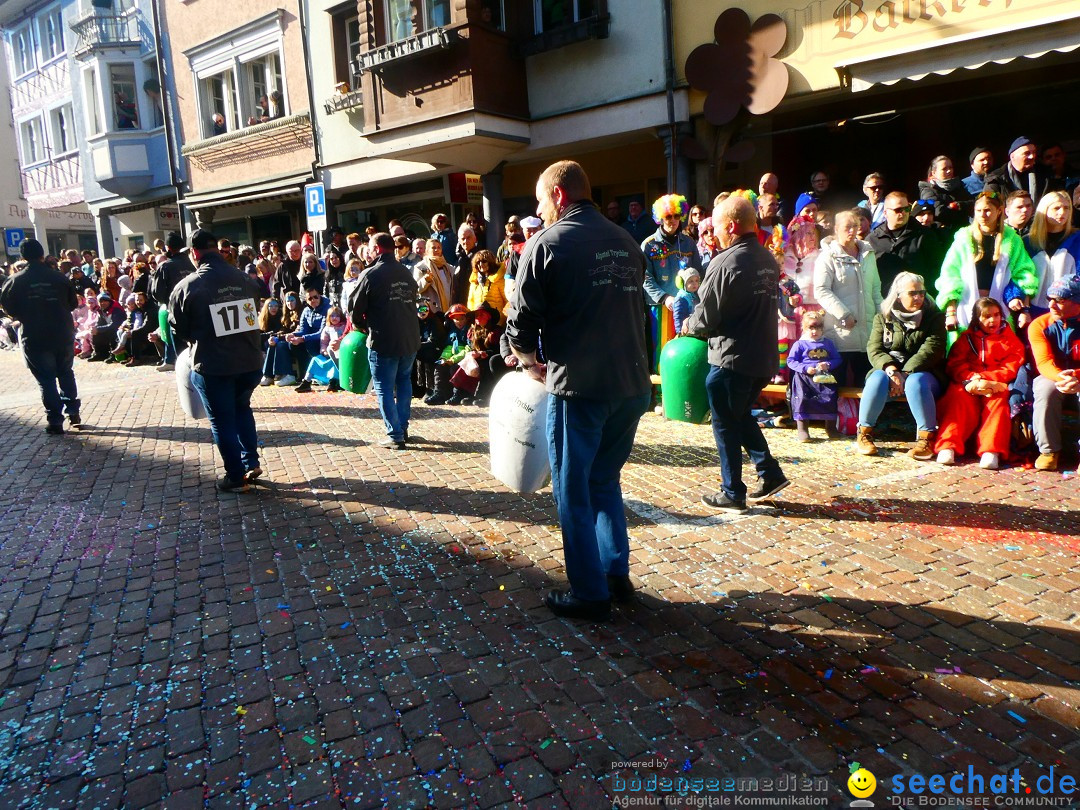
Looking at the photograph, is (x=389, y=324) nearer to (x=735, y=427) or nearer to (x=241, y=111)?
(x=735, y=427)

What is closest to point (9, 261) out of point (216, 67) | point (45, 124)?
point (45, 124)

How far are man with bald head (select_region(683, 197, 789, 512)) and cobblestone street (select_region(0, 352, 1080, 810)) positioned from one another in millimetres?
664

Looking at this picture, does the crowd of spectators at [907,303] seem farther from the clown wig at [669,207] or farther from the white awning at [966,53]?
the white awning at [966,53]

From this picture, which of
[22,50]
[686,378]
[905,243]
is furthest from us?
[22,50]

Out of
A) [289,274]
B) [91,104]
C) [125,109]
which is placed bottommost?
[289,274]

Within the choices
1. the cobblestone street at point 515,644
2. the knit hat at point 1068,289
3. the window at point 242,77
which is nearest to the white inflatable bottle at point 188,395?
the cobblestone street at point 515,644

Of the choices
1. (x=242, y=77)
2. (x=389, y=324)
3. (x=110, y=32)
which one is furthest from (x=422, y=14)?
(x=110, y=32)

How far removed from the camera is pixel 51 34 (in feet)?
87.2

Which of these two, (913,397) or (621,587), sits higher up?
(913,397)

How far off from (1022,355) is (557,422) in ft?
14.7

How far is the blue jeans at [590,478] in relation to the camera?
3543 millimetres

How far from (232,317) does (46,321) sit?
13.9 feet

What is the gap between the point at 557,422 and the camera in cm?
359

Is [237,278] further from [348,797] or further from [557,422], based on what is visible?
[348,797]
